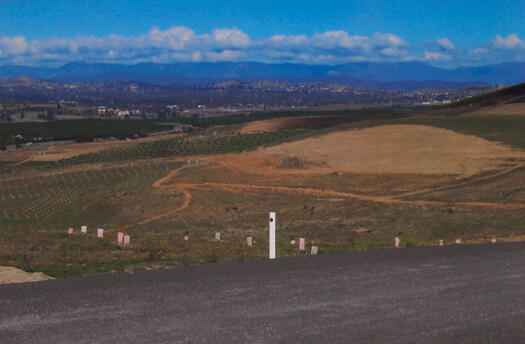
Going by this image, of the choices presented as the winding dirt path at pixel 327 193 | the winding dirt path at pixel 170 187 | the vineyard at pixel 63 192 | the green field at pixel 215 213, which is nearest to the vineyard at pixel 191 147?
the green field at pixel 215 213

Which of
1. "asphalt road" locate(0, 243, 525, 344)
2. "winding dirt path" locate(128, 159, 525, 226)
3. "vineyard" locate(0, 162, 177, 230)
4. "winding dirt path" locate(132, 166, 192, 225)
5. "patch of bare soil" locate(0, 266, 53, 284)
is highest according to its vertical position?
"asphalt road" locate(0, 243, 525, 344)

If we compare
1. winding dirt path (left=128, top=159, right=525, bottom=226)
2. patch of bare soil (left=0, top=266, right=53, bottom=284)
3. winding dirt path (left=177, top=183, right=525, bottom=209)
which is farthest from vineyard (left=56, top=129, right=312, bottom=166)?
patch of bare soil (left=0, top=266, right=53, bottom=284)

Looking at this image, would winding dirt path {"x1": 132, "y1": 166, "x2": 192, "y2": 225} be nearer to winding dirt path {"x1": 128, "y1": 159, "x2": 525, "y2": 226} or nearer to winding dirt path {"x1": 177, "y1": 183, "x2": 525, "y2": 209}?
winding dirt path {"x1": 128, "y1": 159, "x2": 525, "y2": 226}

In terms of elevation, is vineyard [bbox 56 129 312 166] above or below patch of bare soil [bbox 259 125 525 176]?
below

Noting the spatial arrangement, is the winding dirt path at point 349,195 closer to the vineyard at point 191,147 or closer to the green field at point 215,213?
the green field at point 215,213

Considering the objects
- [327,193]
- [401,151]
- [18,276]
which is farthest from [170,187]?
[18,276]
